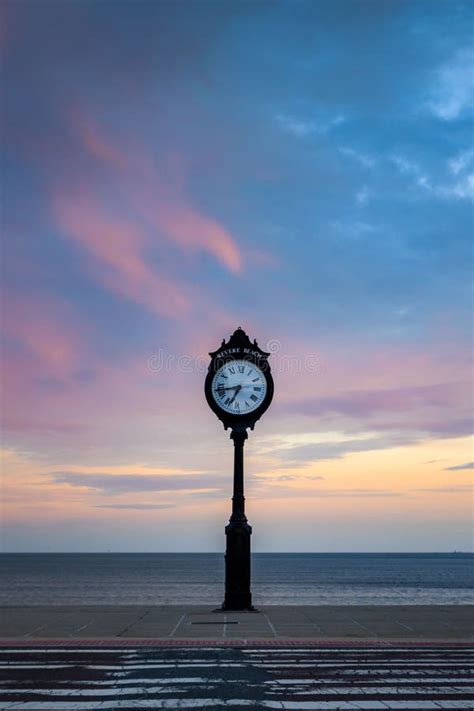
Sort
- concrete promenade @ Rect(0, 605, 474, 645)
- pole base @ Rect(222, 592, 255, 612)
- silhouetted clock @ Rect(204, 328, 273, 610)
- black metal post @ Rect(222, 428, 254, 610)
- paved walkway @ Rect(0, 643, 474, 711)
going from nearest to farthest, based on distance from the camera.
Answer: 1. paved walkway @ Rect(0, 643, 474, 711)
2. concrete promenade @ Rect(0, 605, 474, 645)
3. pole base @ Rect(222, 592, 255, 612)
4. black metal post @ Rect(222, 428, 254, 610)
5. silhouetted clock @ Rect(204, 328, 273, 610)

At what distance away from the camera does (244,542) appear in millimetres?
17984

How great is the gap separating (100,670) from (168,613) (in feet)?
21.1

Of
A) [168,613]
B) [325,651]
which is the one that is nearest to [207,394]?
[168,613]

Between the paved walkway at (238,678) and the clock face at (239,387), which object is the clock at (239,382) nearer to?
the clock face at (239,387)

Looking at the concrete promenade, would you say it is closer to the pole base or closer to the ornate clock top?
the pole base

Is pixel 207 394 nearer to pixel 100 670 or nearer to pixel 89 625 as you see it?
pixel 89 625

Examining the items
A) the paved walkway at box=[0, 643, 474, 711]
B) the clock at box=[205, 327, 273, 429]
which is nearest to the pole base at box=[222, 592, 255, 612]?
the clock at box=[205, 327, 273, 429]

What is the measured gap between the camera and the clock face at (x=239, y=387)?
1877 centimetres

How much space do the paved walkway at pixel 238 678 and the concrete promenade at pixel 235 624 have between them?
0.97 m

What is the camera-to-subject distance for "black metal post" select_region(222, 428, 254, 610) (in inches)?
690

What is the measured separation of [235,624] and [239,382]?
6.21 metres

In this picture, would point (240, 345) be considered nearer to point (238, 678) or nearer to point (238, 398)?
point (238, 398)

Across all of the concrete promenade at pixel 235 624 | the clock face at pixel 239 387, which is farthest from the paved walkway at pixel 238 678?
the clock face at pixel 239 387

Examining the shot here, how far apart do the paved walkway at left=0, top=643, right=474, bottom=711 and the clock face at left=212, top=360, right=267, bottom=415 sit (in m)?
7.53
